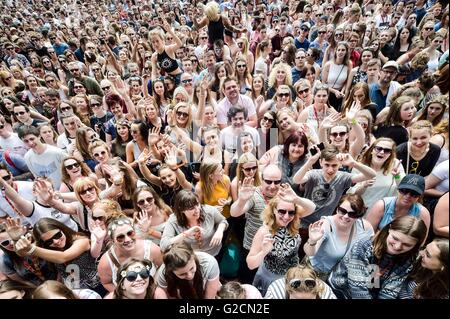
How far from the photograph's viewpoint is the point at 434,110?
12.3 ft

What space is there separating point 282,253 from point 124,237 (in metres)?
1.41

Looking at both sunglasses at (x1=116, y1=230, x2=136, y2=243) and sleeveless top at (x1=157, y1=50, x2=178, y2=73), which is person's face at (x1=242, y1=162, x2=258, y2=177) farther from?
sleeveless top at (x1=157, y1=50, x2=178, y2=73)

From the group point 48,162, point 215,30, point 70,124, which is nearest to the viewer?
point 48,162

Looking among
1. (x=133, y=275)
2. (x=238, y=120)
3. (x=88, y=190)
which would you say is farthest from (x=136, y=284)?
(x=238, y=120)

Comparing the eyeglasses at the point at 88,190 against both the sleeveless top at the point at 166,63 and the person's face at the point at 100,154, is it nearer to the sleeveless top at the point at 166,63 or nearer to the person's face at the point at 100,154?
the person's face at the point at 100,154

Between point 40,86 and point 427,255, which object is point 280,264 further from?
point 40,86

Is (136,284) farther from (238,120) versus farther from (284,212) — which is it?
(238,120)

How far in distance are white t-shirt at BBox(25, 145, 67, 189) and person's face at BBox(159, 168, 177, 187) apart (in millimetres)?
1575

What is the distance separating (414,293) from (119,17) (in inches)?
525

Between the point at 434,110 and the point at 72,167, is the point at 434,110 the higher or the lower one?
the higher one

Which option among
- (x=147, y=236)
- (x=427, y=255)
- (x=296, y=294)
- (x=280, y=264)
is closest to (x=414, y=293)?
(x=427, y=255)

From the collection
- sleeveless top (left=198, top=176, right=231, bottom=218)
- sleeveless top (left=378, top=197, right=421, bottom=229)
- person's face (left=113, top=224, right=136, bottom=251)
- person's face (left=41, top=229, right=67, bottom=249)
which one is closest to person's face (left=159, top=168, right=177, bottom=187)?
sleeveless top (left=198, top=176, right=231, bottom=218)

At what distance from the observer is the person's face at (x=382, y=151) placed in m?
3.08

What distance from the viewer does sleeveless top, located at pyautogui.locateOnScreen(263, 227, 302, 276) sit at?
2.75 metres
